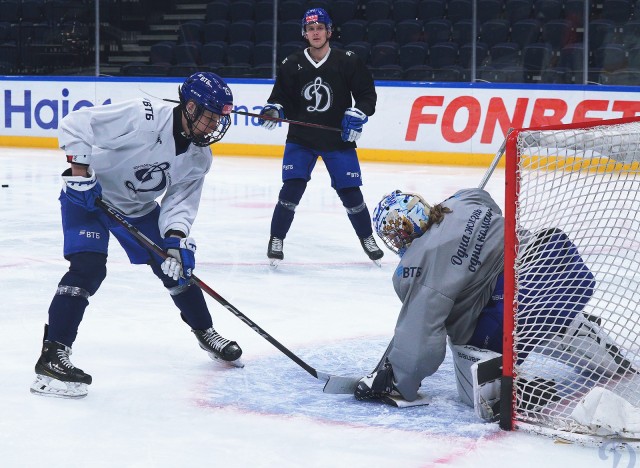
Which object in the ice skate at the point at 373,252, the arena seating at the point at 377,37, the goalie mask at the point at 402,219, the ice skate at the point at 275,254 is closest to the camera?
the goalie mask at the point at 402,219

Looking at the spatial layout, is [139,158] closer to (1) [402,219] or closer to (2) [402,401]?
(1) [402,219]

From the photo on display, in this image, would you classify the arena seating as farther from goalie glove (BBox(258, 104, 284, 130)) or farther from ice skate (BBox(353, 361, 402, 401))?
ice skate (BBox(353, 361, 402, 401))

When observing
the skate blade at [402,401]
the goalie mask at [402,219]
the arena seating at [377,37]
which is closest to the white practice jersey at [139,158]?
the goalie mask at [402,219]

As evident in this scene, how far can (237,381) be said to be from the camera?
274 centimetres

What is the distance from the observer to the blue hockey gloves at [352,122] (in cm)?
452

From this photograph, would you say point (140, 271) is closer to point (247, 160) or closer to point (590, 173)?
point (590, 173)

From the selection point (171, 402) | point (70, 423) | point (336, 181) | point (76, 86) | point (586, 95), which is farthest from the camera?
point (76, 86)

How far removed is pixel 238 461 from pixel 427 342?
0.56 m

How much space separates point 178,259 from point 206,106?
1.36 ft

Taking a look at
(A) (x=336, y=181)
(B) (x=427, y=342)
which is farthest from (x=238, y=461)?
(A) (x=336, y=181)

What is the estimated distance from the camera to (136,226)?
2.83m

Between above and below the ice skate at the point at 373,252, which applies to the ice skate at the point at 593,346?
above

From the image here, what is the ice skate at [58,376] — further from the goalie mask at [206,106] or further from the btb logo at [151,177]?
the goalie mask at [206,106]

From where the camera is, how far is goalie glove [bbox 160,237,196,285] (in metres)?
2.62
